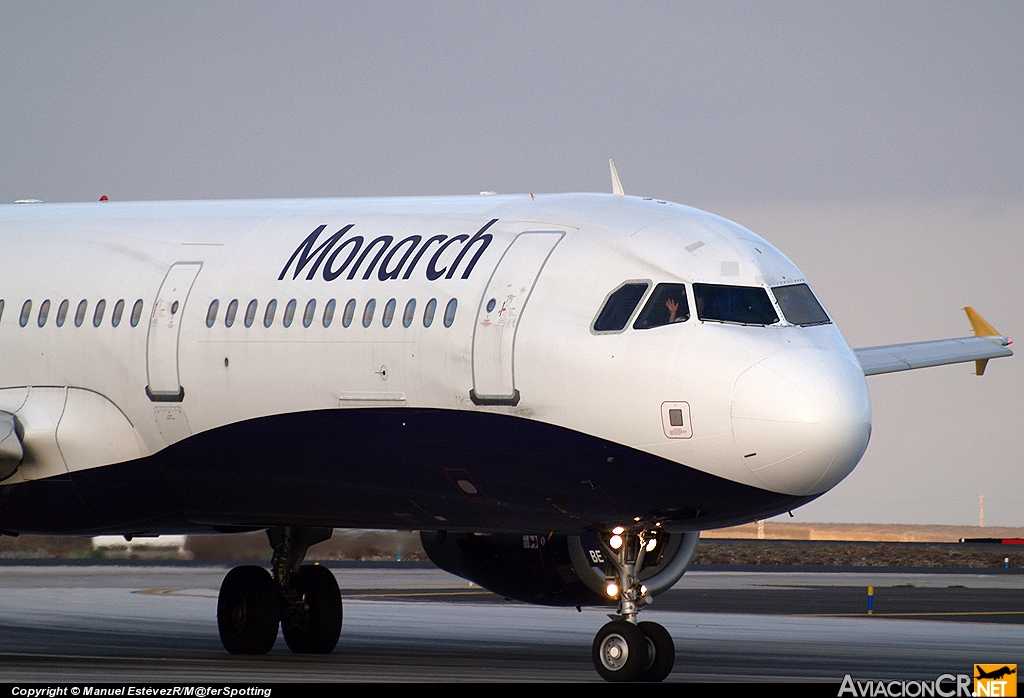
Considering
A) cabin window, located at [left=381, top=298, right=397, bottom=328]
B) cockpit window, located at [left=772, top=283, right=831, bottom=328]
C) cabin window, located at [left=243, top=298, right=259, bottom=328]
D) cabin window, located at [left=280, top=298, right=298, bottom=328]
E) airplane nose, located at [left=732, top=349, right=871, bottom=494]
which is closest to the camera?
airplane nose, located at [left=732, top=349, right=871, bottom=494]

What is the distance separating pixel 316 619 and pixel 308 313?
5.54m

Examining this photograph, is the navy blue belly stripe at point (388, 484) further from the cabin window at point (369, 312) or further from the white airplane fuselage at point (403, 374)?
the cabin window at point (369, 312)

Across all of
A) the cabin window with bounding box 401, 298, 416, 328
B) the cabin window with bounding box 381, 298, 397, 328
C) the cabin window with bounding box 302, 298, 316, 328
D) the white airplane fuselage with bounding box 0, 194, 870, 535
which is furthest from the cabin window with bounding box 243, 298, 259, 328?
the cabin window with bounding box 401, 298, 416, 328

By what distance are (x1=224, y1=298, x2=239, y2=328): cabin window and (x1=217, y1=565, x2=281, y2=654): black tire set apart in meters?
4.38

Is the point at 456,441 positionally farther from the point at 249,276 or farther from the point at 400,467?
the point at 249,276

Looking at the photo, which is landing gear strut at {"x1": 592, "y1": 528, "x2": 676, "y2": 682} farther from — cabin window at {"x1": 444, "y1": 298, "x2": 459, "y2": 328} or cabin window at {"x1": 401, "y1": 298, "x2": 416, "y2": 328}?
cabin window at {"x1": 401, "y1": 298, "x2": 416, "y2": 328}

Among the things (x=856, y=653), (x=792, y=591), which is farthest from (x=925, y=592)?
(x=856, y=653)

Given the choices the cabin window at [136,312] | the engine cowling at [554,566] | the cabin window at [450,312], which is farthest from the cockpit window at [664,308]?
the cabin window at [136,312]

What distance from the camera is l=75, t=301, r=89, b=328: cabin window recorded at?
20.5 meters

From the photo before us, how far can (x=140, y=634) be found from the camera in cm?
2620

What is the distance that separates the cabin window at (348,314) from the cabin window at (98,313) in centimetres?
326

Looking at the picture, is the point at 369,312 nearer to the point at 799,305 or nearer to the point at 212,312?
the point at 212,312

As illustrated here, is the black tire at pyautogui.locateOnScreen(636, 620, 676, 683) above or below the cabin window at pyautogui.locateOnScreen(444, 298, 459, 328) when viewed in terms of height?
below

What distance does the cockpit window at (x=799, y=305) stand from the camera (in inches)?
685
